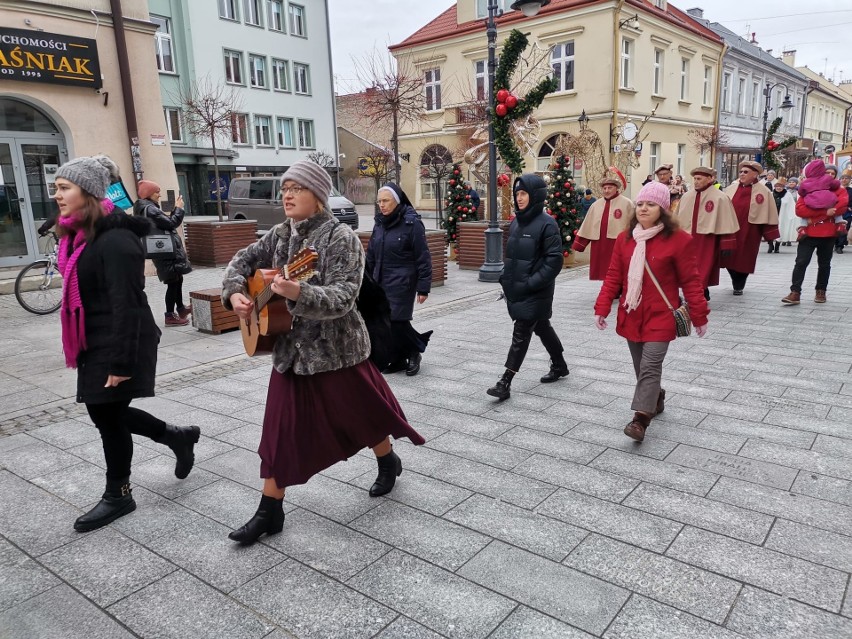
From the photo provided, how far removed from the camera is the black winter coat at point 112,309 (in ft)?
10.2

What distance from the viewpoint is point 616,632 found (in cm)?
246

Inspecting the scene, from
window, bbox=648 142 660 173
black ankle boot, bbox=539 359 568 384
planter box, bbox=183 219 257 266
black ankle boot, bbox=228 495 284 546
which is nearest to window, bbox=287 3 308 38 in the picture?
window, bbox=648 142 660 173

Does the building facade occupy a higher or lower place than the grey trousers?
higher

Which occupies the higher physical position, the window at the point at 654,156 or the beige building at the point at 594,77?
the beige building at the point at 594,77

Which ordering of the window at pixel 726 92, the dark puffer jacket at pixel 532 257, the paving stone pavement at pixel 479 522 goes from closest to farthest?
the paving stone pavement at pixel 479 522 < the dark puffer jacket at pixel 532 257 < the window at pixel 726 92

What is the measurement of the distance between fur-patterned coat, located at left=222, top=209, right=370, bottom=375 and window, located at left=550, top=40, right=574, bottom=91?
85.8 ft

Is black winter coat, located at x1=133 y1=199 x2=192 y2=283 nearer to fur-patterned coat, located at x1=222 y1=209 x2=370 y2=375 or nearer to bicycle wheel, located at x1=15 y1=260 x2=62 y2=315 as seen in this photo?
bicycle wheel, located at x1=15 y1=260 x2=62 y2=315

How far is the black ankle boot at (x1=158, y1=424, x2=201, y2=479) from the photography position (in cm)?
378

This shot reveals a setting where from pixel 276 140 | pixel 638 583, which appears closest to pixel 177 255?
pixel 638 583

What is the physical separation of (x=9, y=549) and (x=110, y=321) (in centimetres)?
122

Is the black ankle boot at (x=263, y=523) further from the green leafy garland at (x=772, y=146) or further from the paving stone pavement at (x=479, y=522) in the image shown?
the green leafy garland at (x=772, y=146)

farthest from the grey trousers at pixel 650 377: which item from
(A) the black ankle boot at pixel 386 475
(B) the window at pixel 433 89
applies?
(B) the window at pixel 433 89

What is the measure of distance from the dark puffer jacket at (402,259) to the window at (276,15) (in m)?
32.6

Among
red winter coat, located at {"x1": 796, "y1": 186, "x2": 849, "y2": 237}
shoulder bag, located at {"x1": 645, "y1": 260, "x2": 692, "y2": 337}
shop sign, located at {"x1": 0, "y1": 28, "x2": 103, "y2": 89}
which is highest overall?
shop sign, located at {"x1": 0, "y1": 28, "x2": 103, "y2": 89}
